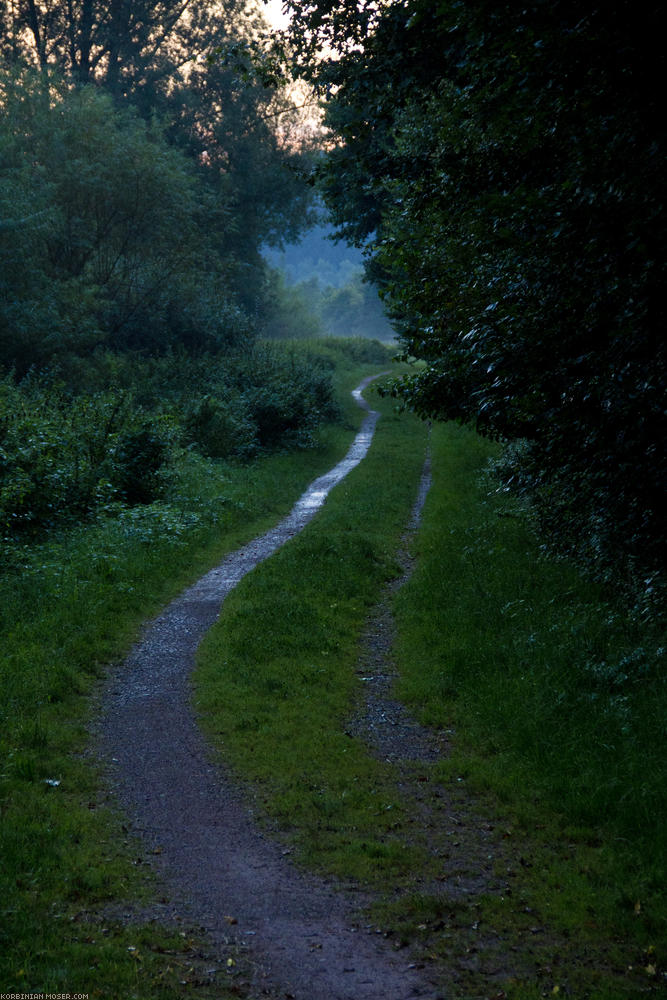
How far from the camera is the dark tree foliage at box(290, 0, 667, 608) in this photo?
18.8 feet

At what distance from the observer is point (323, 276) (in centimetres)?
16962

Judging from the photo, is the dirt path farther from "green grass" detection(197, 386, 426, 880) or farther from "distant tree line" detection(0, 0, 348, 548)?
"distant tree line" detection(0, 0, 348, 548)

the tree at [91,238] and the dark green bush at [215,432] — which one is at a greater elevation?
the tree at [91,238]

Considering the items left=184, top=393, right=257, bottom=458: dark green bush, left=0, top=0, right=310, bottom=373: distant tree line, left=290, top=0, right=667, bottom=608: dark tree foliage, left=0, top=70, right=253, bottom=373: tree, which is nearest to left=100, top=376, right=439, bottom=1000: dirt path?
left=290, top=0, right=667, bottom=608: dark tree foliage

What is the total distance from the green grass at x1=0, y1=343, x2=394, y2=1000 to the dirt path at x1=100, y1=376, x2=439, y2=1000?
0.25 meters

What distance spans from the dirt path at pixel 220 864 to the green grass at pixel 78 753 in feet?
0.83

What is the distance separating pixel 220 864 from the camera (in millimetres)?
5895

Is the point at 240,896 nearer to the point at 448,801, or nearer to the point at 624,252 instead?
the point at 448,801

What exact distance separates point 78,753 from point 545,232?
6.38 meters

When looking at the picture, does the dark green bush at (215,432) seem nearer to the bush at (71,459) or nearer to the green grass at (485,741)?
the bush at (71,459)

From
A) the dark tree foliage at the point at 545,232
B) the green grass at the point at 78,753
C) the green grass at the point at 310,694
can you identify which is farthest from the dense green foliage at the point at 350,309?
the dark tree foliage at the point at 545,232

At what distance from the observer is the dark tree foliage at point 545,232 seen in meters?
5.73

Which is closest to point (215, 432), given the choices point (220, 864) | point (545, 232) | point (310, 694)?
point (310, 694)

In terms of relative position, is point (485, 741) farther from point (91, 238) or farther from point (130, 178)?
point (130, 178)
